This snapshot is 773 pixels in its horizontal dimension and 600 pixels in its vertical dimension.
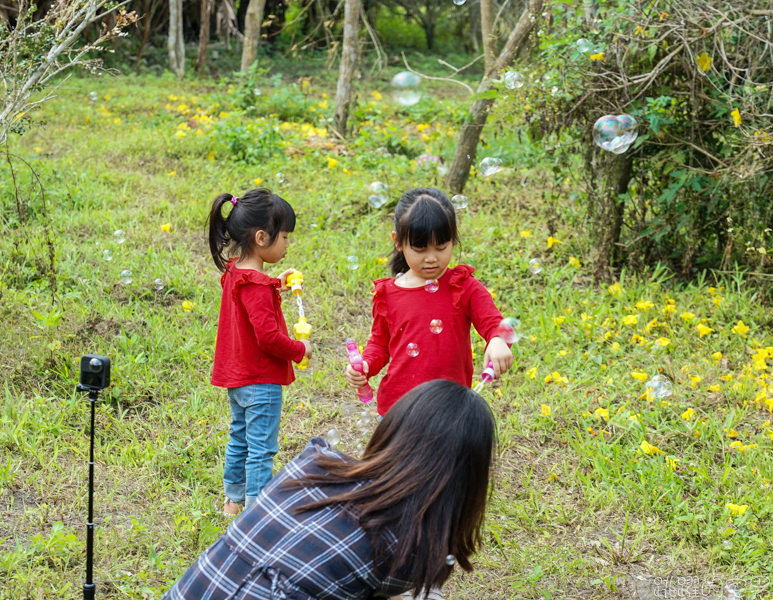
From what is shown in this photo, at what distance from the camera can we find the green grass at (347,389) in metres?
2.55

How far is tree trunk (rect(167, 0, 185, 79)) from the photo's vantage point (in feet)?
32.6

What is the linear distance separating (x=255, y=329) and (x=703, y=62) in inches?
108

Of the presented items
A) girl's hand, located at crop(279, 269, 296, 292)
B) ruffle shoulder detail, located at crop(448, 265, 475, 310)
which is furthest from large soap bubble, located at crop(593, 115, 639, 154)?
girl's hand, located at crop(279, 269, 296, 292)

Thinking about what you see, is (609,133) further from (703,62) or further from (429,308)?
(429,308)

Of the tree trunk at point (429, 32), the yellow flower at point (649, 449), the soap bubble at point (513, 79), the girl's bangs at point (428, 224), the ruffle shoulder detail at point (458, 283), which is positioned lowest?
the tree trunk at point (429, 32)

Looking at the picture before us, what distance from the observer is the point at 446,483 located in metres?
1.53

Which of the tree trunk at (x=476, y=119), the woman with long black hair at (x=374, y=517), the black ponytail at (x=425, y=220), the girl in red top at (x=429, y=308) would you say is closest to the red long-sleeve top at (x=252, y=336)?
the girl in red top at (x=429, y=308)

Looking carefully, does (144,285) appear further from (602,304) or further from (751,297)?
(751,297)

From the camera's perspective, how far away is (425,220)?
228cm

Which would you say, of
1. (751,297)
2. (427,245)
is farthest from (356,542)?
(751,297)

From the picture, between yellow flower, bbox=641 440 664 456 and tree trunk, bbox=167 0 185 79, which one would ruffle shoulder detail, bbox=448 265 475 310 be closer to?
yellow flower, bbox=641 440 664 456

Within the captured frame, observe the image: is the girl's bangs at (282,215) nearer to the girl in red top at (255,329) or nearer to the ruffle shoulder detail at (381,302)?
the girl in red top at (255,329)

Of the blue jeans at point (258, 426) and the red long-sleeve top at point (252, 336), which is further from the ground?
the red long-sleeve top at point (252, 336)

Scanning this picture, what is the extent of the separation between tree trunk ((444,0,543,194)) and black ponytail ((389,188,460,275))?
9.43 ft
